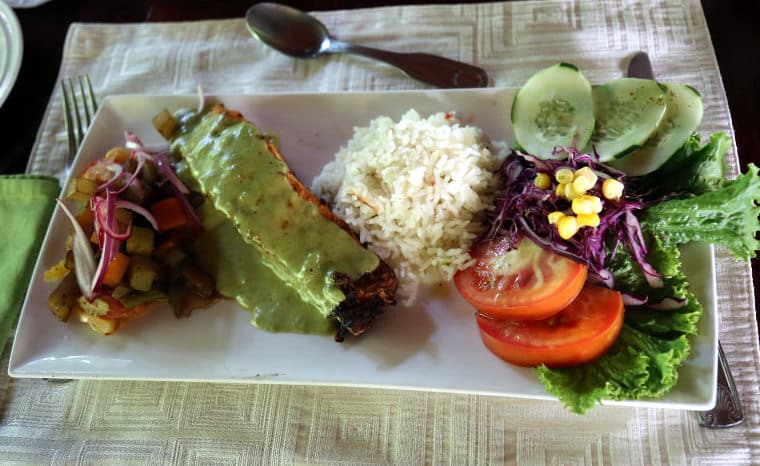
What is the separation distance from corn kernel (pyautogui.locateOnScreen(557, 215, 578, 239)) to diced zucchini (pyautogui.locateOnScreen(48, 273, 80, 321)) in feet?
7.19

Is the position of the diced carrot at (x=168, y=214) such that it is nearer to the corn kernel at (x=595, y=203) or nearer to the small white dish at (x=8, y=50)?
the small white dish at (x=8, y=50)

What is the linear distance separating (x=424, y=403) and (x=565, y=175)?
3.68 ft

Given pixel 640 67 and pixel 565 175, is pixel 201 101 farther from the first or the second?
pixel 640 67

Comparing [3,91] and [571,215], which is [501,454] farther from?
[3,91]

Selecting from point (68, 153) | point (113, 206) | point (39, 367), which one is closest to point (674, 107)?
point (113, 206)

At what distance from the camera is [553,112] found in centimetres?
254

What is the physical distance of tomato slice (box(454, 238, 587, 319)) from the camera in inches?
87.4

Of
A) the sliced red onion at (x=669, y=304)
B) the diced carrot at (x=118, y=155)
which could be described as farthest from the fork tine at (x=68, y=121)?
the sliced red onion at (x=669, y=304)

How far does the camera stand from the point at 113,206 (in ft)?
8.83

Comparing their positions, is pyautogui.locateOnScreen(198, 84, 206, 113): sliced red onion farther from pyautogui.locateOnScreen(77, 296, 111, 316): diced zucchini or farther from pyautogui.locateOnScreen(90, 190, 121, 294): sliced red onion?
pyautogui.locateOnScreen(77, 296, 111, 316): diced zucchini

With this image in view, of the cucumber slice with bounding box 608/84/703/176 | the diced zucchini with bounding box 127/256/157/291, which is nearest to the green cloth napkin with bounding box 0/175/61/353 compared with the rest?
the diced zucchini with bounding box 127/256/157/291

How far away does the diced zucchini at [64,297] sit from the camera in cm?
264

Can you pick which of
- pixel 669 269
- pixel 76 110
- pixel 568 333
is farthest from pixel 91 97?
pixel 669 269

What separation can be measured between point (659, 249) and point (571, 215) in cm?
36
